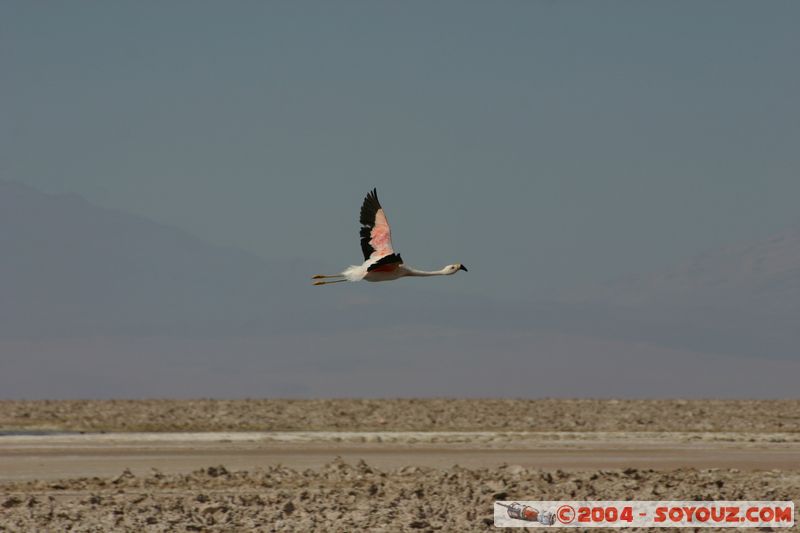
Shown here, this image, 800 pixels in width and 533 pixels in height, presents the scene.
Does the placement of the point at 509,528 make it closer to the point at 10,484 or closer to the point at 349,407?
the point at 10,484

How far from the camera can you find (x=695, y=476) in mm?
23922

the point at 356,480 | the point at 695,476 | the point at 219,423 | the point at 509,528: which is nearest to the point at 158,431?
the point at 219,423

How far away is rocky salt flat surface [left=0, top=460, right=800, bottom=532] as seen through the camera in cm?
1905

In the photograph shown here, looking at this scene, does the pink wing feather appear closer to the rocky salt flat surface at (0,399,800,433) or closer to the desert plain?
the desert plain

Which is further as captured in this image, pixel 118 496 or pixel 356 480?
pixel 356 480

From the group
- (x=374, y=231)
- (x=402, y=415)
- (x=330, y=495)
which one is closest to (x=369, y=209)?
(x=374, y=231)

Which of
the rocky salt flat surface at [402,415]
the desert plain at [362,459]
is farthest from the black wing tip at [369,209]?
the rocky salt flat surface at [402,415]

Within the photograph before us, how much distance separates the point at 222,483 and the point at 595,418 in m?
A: 22.7

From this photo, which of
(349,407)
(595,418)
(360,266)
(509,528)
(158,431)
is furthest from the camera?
(349,407)

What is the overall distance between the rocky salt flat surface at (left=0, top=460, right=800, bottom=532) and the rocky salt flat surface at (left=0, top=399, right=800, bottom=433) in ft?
52.1

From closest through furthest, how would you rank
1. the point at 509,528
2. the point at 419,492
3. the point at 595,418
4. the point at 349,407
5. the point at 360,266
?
the point at 509,528 → the point at 360,266 → the point at 419,492 → the point at 595,418 → the point at 349,407

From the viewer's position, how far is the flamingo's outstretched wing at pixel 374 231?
67.3ft

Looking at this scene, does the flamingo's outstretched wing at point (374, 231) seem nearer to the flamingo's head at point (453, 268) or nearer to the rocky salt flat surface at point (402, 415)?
the flamingo's head at point (453, 268)

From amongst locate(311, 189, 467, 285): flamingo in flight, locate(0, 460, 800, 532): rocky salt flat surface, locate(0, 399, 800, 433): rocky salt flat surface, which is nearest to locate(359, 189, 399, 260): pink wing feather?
locate(311, 189, 467, 285): flamingo in flight
